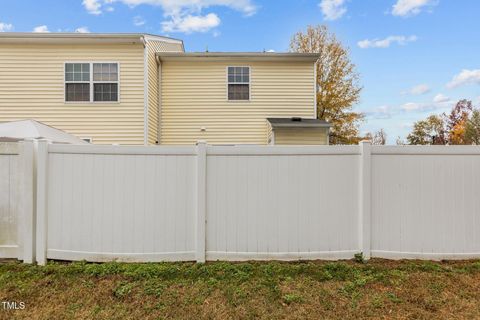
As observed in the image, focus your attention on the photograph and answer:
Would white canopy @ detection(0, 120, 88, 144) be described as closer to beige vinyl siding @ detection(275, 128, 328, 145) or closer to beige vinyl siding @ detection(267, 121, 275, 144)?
beige vinyl siding @ detection(267, 121, 275, 144)

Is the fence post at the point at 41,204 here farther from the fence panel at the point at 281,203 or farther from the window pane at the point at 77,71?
the window pane at the point at 77,71

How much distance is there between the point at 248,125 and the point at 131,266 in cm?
831

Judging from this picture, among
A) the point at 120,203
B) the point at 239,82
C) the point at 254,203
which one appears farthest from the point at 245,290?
the point at 239,82

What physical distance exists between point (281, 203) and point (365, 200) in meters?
1.14

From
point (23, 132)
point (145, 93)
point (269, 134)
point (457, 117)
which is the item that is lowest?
point (23, 132)

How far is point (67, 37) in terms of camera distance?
9.89 metres

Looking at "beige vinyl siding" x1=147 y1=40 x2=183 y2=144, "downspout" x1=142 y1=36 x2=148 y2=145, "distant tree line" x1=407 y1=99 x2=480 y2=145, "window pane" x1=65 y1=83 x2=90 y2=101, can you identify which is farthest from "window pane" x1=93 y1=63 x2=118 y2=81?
"distant tree line" x1=407 y1=99 x2=480 y2=145

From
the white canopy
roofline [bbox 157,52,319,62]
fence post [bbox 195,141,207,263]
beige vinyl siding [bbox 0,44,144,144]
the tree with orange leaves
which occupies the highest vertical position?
the tree with orange leaves

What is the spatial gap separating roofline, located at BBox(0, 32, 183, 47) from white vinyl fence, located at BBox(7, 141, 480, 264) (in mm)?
7129

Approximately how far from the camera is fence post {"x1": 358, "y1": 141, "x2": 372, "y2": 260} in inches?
160

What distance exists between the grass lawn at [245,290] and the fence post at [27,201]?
0.23 meters

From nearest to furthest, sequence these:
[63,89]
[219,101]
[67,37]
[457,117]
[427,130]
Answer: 1. [67,37]
2. [63,89]
3. [219,101]
4. [457,117]
5. [427,130]

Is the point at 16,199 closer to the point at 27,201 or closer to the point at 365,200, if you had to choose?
the point at 27,201

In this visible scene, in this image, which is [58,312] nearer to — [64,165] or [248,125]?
[64,165]
